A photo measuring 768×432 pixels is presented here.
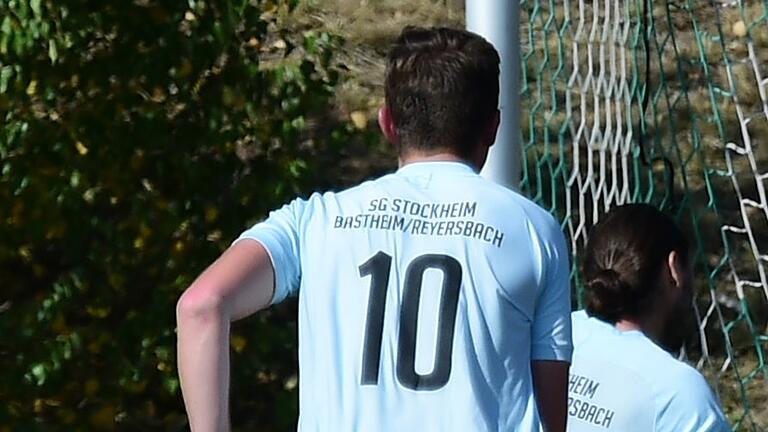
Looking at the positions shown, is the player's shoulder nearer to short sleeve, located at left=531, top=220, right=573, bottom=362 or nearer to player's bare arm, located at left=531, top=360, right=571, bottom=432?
short sleeve, located at left=531, top=220, right=573, bottom=362

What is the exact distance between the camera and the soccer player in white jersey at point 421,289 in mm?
2133

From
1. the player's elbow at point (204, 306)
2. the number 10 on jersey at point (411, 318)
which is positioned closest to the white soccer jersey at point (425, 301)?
the number 10 on jersey at point (411, 318)

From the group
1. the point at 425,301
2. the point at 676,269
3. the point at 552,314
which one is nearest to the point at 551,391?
the point at 552,314

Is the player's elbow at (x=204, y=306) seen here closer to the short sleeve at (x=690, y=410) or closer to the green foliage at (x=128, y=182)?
the short sleeve at (x=690, y=410)

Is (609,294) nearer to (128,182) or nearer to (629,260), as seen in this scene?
(629,260)

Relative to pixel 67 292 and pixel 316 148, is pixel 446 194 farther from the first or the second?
pixel 316 148

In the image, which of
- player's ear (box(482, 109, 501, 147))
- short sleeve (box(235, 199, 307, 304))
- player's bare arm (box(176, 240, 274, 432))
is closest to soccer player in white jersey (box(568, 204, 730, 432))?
player's ear (box(482, 109, 501, 147))

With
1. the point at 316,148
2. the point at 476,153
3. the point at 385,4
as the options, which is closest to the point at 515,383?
the point at 476,153

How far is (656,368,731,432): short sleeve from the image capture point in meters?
2.72

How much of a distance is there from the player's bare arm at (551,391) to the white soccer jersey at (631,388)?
562mm

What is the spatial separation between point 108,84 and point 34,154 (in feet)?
0.85

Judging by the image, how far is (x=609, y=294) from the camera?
9.48 ft

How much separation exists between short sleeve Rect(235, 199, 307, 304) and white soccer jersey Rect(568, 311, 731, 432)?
2.60 feet

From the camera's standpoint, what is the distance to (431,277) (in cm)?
215
